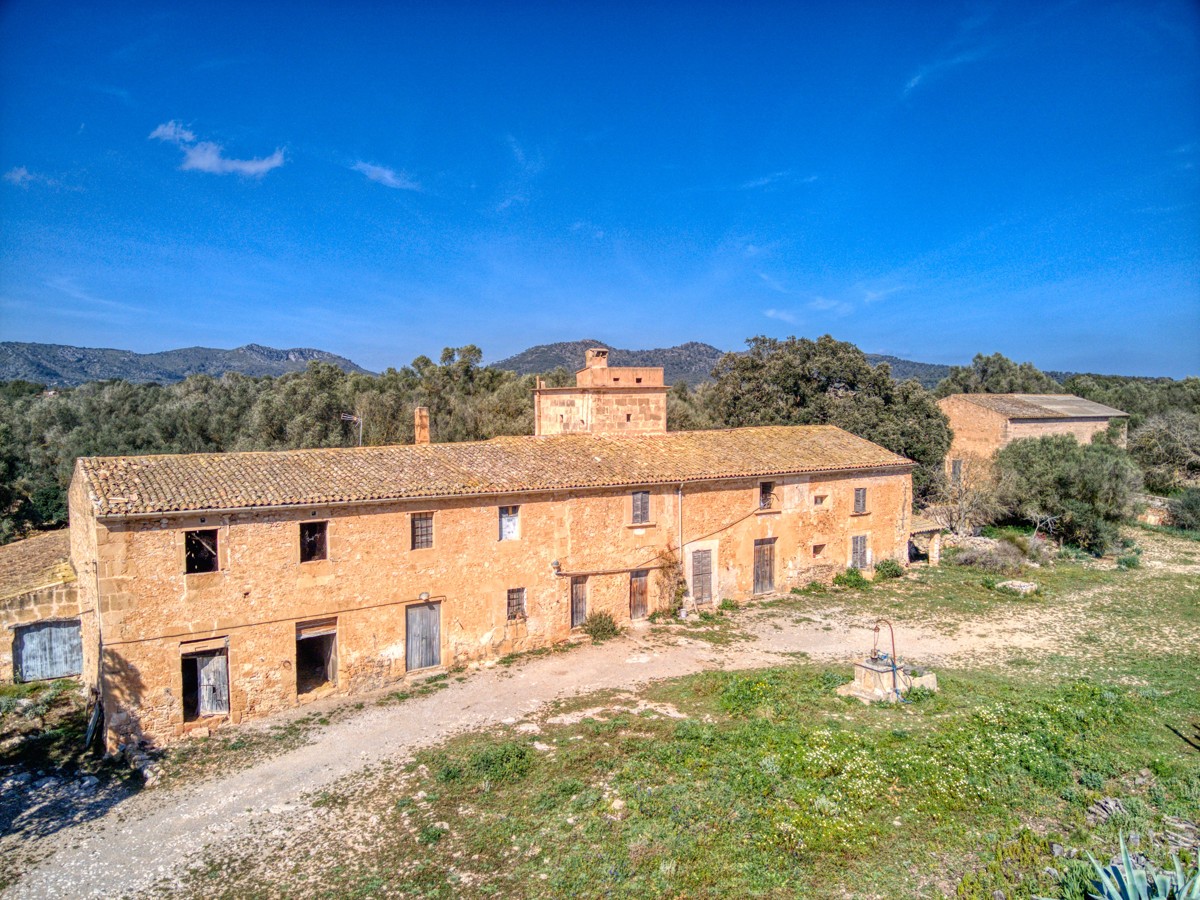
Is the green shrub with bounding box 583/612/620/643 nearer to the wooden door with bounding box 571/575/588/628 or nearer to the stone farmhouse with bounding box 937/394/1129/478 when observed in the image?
the wooden door with bounding box 571/575/588/628

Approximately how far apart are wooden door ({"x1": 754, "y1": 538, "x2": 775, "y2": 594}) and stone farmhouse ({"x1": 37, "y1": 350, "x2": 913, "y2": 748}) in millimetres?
60

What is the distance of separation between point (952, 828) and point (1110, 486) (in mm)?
27307

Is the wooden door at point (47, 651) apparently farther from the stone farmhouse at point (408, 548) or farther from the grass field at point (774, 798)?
the grass field at point (774, 798)

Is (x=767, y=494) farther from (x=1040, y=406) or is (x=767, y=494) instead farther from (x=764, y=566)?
(x=1040, y=406)

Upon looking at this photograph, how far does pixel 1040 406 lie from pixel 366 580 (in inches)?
1850

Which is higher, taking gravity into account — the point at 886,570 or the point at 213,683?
the point at 886,570

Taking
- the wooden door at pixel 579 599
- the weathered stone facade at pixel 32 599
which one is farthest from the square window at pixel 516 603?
the weathered stone facade at pixel 32 599

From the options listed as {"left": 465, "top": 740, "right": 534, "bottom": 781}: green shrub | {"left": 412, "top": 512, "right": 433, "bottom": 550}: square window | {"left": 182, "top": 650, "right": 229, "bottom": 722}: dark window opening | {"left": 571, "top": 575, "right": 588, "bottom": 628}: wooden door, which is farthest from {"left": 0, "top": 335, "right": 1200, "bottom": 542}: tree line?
{"left": 465, "top": 740, "right": 534, "bottom": 781}: green shrub

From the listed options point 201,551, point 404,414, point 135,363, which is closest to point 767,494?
point 201,551

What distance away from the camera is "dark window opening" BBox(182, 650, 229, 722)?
48.4 feet

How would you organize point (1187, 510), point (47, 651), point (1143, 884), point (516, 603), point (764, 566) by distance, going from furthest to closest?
point (1187, 510) → point (764, 566) → point (516, 603) → point (47, 651) → point (1143, 884)

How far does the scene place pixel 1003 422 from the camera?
40812mm

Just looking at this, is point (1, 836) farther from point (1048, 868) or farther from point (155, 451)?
point (155, 451)

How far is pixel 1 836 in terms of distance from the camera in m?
11.0
